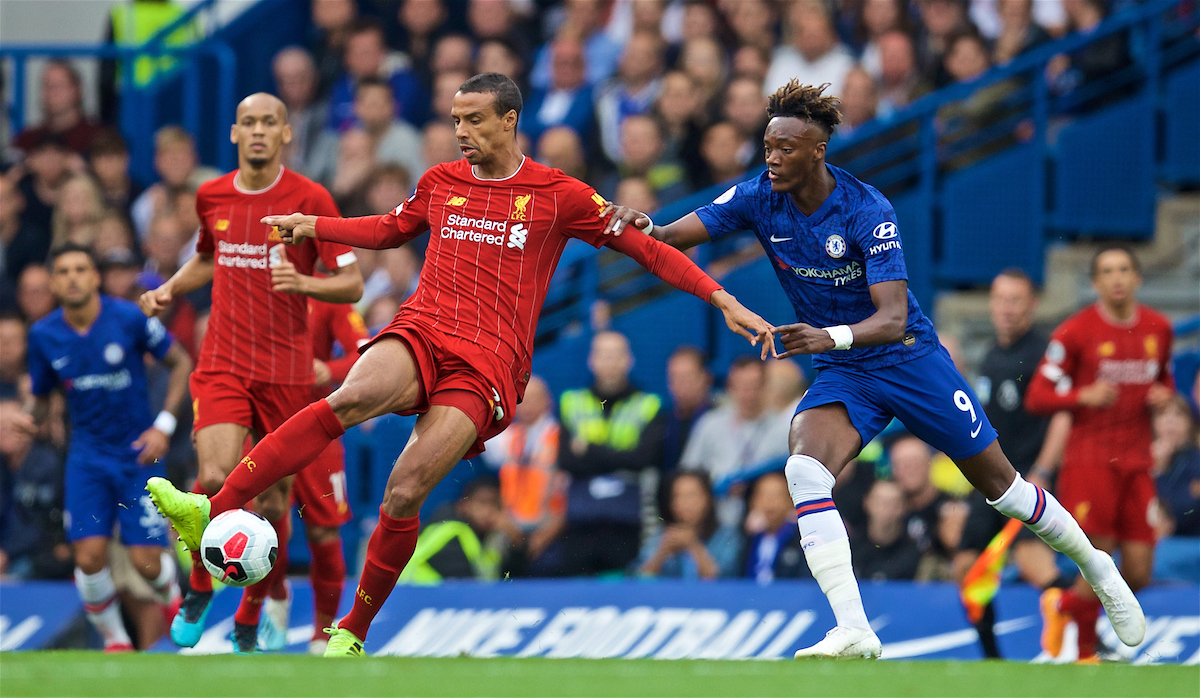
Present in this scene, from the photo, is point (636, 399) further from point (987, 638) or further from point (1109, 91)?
point (1109, 91)

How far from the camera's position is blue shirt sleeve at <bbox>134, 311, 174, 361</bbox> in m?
9.41

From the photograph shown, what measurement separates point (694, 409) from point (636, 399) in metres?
0.44

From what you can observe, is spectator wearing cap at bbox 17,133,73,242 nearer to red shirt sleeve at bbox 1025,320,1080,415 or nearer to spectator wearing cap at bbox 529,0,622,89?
spectator wearing cap at bbox 529,0,622,89

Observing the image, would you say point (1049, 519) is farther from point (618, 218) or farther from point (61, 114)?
point (61, 114)

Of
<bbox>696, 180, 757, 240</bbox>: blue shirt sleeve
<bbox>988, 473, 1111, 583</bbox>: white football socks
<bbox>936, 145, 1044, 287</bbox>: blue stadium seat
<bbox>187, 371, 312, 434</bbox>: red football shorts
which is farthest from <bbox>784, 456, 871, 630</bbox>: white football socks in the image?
<bbox>936, 145, 1044, 287</bbox>: blue stadium seat

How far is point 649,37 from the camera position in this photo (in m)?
13.3

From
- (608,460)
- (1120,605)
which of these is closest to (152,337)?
(608,460)

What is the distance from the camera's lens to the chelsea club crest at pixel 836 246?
6.67 metres

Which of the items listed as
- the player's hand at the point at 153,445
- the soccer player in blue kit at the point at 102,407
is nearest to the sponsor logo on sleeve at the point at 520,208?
the player's hand at the point at 153,445

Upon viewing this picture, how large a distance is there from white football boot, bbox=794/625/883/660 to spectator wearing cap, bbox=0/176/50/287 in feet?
30.5

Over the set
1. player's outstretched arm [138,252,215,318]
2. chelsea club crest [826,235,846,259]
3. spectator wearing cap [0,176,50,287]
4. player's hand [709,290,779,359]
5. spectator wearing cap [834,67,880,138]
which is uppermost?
spectator wearing cap [834,67,880,138]

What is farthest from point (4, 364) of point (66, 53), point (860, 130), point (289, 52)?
point (860, 130)

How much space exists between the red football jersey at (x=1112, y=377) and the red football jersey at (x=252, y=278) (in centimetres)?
449

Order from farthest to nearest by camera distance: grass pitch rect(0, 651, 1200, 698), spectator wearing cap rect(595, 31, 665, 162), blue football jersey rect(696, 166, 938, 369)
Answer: spectator wearing cap rect(595, 31, 665, 162) < blue football jersey rect(696, 166, 938, 369) < grass pitch rect(0, 651, 1200, 698)
